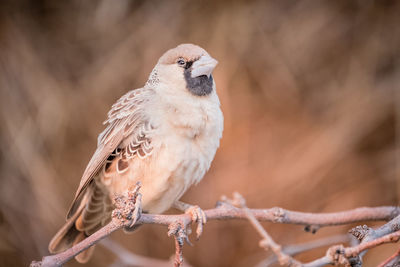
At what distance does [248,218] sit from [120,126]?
0.64 meters

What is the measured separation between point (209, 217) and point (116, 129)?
1.38 ft

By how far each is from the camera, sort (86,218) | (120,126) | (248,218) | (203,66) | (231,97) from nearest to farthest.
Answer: (248,218) < (203,66) < (120,126) < (86,218) < (231,97)

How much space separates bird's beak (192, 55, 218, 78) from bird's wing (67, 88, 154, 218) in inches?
8.3

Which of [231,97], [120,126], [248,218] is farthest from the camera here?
[231,97]

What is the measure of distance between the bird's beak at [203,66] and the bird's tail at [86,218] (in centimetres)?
58

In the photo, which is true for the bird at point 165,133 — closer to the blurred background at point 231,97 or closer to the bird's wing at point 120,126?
the bird's wing at point 120,126

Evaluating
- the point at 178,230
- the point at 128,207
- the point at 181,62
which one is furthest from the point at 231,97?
the point at 128,207

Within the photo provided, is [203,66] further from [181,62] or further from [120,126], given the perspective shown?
[120,126]

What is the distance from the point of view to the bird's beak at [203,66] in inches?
48.2

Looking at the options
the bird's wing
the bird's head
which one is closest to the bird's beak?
the bird's head

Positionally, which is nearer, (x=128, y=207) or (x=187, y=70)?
(x=128, y=207)

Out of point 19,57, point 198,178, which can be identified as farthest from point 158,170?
point 19,57

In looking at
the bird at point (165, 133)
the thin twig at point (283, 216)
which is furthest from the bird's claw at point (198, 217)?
the thin twig at point (283, 216)

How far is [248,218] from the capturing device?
90 cm
